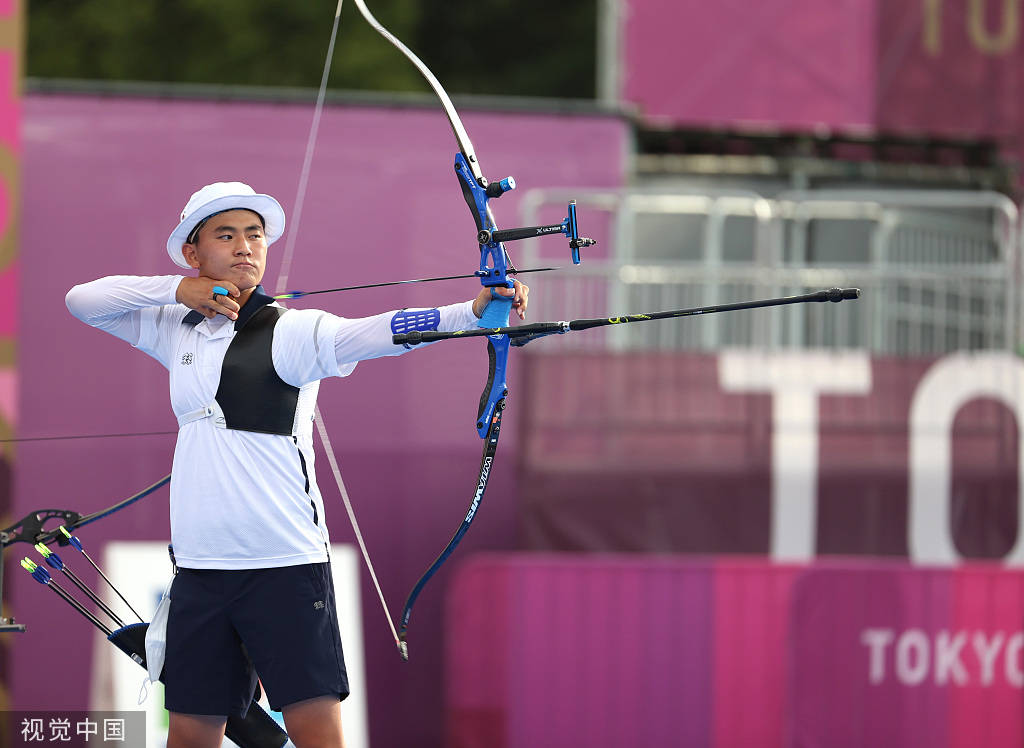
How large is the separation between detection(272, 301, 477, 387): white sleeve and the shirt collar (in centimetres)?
10

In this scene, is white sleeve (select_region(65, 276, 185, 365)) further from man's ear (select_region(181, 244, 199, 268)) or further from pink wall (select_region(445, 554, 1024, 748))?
pink wall (select_region(445, 554, 1024, 748))

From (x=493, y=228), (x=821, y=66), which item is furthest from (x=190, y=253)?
(x=821, y=66)

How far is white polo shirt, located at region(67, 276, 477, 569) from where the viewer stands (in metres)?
3.00

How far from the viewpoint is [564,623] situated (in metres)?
6.24

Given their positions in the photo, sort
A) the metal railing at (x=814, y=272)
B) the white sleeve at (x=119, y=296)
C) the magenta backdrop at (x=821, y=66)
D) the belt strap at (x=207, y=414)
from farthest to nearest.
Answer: the magenta backdrop at (x=821, y=66)
the metal railing at (x=814, y=272)
the white sleeve at (x=119, y=296)
the belt strap at (x=207, y=414)

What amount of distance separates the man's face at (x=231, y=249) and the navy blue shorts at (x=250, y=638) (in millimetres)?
654

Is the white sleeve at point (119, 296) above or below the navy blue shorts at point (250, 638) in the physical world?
above

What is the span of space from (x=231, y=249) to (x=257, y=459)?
48 centimetres

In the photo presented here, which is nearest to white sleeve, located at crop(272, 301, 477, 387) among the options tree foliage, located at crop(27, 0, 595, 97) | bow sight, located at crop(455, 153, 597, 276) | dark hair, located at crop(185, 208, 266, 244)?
bow sight, located at crop(455, 153, 597, 276)

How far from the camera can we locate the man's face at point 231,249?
3143 millimetres

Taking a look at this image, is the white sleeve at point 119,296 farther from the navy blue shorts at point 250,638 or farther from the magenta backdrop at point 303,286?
the magenta backdrop at point 303,286

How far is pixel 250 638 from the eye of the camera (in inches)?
119

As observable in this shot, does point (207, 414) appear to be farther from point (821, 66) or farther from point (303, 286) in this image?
point (821, 66)

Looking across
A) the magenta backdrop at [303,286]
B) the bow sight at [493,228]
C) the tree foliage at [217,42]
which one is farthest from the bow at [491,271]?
the tree foliage at [217,42]
